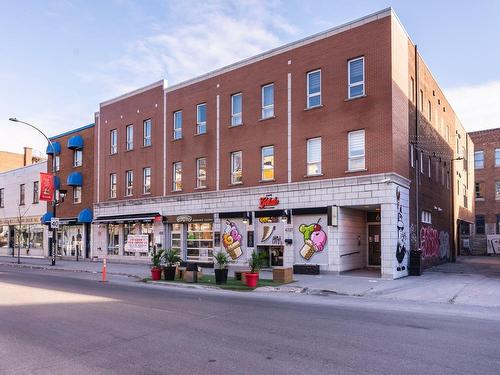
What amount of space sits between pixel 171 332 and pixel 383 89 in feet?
53.0

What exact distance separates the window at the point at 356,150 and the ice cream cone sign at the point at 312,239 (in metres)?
3.40

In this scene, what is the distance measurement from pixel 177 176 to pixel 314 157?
35.9 feet

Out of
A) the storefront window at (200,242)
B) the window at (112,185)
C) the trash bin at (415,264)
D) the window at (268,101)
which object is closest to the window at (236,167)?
the window at (268,101)

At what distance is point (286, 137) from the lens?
24594 mm

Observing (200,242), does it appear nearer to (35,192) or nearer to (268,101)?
(268,101)

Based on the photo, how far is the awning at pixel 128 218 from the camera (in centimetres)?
3141

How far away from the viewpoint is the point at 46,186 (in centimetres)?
3403

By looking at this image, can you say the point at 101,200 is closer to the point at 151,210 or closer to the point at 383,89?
the point at 151,210

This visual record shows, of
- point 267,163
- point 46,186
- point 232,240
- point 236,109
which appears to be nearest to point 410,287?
point 267,163

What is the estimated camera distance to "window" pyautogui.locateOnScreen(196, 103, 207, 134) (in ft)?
95.7

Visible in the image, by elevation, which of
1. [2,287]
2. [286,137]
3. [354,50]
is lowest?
[2,287]

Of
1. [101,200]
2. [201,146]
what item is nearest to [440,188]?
[201,146]

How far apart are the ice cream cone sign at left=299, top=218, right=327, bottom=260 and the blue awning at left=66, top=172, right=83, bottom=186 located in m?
22.4

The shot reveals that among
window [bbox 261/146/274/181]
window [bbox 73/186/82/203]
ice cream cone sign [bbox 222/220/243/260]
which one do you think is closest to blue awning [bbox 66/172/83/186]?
window [bbox 73/186/82/203]
